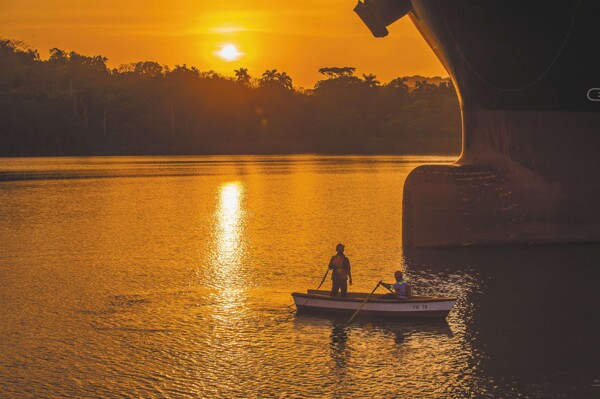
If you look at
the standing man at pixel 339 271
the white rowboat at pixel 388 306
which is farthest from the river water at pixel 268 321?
the standing man at pixel 339 271

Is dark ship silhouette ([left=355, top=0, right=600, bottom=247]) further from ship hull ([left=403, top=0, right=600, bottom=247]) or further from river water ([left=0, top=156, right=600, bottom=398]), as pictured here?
river water ([left=0, top=156, right=600, bottom=398])

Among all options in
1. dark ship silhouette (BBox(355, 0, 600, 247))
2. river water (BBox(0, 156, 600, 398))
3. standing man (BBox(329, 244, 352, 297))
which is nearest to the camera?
river water (BBox(0, 156, 600, 398))

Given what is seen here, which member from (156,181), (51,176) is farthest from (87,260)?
(51,176)

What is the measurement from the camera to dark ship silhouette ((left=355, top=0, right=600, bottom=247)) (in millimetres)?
28578

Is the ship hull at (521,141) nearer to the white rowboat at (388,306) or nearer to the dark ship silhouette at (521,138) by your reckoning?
the dark ship silhouette at (521,138)

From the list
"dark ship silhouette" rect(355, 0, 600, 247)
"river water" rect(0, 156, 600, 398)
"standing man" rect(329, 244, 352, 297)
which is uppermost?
"dark ship silhouette" rect(355, 0, 600, 247)

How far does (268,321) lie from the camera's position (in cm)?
1967

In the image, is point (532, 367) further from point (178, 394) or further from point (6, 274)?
point (6, 274)

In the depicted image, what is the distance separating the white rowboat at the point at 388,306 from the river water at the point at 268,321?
315 millimetres

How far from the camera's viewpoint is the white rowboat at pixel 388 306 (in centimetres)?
1884

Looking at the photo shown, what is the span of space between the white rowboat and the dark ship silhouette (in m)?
10.4

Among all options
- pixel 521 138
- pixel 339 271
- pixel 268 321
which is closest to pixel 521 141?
pixel 521 138

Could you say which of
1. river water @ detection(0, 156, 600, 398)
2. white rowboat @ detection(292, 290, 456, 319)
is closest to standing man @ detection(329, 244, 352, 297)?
white rowboat @ detection(292, 290, 456, 319)

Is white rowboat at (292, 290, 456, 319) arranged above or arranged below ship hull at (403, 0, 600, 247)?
below
